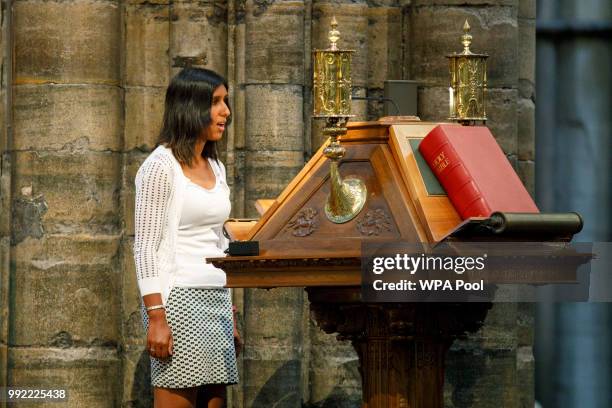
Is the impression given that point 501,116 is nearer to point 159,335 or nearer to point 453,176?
point 453,176

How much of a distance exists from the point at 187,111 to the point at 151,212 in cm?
42

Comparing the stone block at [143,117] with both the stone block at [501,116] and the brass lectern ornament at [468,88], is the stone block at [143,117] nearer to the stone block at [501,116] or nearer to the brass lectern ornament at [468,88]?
the stone block at [501,116]

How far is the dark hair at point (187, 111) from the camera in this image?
6672 millimetres

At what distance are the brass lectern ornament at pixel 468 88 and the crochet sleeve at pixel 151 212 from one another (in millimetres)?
1067

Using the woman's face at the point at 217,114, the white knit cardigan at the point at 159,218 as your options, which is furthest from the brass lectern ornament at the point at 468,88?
the white knit cardigan at the point at 159,218

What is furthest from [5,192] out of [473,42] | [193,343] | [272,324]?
[473,42]

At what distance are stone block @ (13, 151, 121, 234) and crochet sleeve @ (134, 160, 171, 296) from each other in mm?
1532

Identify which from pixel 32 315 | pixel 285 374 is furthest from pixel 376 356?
pixel 32 315

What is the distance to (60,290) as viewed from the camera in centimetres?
803

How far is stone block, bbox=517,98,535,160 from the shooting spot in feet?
28.2

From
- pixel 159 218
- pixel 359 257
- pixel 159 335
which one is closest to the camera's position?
pixel 359 257

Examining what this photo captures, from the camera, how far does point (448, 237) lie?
19.5 ft

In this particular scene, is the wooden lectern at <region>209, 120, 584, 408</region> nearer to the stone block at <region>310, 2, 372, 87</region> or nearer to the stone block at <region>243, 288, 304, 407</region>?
the stone block at <region>243, 288, 304, 407</region>

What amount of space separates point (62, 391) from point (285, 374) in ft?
3.23
